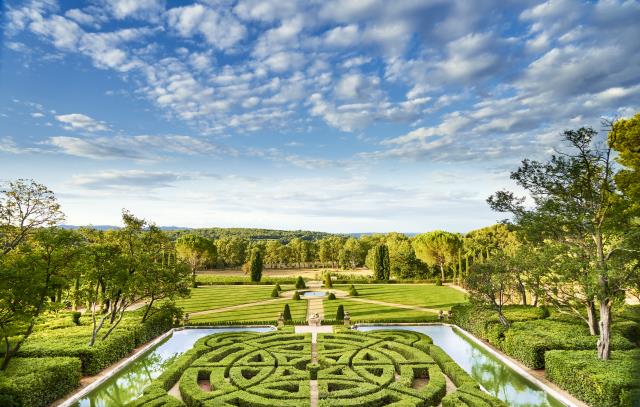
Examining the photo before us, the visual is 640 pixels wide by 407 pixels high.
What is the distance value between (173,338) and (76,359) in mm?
11112

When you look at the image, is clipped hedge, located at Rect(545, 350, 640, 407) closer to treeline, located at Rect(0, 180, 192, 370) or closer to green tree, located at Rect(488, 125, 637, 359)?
green tree, located at Rect(488, 125, 637, 359)

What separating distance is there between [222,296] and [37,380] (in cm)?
3284

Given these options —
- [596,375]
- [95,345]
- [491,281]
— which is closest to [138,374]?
[95,345]

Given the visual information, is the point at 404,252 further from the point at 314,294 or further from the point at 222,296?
the point at 222,296

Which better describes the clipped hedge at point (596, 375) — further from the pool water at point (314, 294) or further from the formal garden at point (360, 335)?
the pool water at point (314, 294)

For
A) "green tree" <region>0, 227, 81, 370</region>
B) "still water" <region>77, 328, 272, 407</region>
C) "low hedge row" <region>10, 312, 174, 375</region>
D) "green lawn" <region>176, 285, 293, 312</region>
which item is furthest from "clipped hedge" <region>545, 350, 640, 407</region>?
"green lawn" <region>176, 285, 293, 312</region>

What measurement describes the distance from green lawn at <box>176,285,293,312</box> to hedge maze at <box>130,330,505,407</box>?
16935mm

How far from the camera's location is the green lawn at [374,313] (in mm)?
33375

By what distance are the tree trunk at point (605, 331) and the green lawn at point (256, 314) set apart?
2213 centimetres

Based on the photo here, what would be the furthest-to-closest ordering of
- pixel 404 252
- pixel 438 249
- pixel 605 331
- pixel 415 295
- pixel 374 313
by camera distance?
pixel 404 252
pixel 438 249
pixel 415 295
pixel 374 313
pixel 605 331

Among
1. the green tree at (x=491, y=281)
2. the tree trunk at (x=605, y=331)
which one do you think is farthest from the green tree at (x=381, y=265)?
the tree trunk at (x=605, y=331)

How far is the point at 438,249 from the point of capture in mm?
63969

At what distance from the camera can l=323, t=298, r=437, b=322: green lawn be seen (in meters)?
33.4

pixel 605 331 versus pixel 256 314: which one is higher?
pixel 605 331
